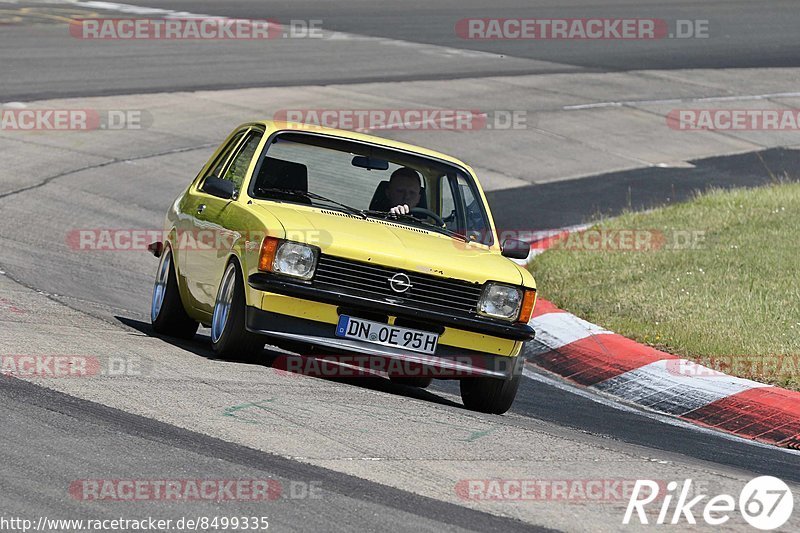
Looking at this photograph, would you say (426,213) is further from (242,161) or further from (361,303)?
(361,303)

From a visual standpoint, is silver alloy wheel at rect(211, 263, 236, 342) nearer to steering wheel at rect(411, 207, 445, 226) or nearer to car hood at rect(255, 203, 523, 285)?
car hood at rect(255, 203, 523, 285)

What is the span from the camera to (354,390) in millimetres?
7988

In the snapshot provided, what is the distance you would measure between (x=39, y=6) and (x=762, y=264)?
74.5 feet

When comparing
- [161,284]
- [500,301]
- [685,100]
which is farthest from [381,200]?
[685,100]

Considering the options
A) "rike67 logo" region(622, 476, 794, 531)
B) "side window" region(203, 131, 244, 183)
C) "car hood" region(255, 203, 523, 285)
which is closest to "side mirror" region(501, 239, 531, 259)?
"car hood" region(255, 203, 523, 285)

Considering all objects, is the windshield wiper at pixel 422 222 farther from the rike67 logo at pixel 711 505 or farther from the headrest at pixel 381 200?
the rike67 logo at pixel 711 505

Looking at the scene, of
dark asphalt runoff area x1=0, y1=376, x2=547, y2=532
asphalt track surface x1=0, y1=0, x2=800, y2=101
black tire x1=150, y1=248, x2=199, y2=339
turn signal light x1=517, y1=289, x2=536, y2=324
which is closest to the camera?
dark asphalt runoff area x1=0, y1=376, x2=547, y2=532

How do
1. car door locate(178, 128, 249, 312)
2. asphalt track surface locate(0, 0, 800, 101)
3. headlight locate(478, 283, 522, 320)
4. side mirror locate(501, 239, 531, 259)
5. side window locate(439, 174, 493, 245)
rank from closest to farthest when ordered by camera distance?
headlight locate(478, 283, 522, 320), side mirror locate(501, 239, 531, 259), car door locate(178, 128, 249, 312), side window locate(439, 174, 493, 245), asphalt track surface locate(0, 0, 800, 101)

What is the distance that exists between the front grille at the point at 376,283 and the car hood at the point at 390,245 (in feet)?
0.13

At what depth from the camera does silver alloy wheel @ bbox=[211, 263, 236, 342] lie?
27.6 feet

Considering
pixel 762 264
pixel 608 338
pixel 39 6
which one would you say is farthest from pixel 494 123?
pixel 39 6

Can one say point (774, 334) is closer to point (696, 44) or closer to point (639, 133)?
point (639, 133)

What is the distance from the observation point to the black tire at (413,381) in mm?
9445

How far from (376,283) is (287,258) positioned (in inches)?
20.4
